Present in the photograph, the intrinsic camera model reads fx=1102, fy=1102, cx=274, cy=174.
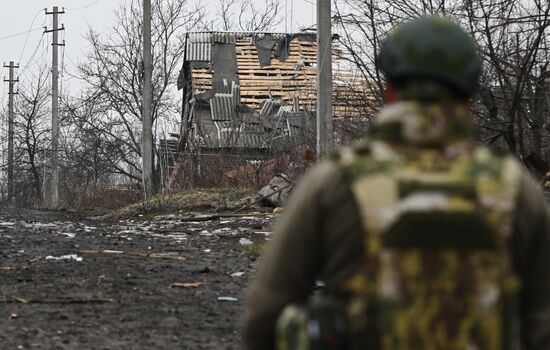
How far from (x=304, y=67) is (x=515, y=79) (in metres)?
24.3

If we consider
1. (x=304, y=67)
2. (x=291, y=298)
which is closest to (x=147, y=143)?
(x=304, y=67)

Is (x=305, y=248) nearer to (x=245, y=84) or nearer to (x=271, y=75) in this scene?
(x=245, y=84)

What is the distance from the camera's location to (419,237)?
7.50 feet

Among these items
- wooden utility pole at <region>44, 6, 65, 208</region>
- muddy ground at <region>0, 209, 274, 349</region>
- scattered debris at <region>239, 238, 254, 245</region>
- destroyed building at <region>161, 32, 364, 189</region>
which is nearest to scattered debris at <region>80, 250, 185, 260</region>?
muddy ground at <region>0, 209, 274, 349</region>

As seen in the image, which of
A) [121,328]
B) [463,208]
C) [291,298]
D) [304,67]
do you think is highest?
[304,67]

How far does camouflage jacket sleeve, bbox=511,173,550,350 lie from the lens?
7.98 feet

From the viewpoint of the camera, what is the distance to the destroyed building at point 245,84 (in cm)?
3362

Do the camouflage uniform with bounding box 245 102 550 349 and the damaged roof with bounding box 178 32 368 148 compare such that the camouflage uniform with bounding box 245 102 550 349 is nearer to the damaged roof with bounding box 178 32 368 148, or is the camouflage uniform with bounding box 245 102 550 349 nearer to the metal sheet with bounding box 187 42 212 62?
the damaged roof with bounding box 178 32 368 148

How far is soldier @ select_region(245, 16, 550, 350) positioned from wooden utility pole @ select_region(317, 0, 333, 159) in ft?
45.8

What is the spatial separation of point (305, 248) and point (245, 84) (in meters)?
35.4

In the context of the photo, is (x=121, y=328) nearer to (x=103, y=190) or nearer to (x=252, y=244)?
(x=252, y=244)

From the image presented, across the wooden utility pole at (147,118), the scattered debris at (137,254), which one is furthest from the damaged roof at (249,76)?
the scattered debris at (137,254)

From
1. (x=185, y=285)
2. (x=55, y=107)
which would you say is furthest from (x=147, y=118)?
(x=185, y=285)

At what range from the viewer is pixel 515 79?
14234 millimetres
